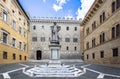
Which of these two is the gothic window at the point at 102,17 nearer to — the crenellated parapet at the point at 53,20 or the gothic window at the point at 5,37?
the gothic window at the point at 5,37

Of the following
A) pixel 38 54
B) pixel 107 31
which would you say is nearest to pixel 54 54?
pixel 107 31

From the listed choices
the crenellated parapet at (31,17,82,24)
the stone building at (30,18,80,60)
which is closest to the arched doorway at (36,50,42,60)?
the stone building at (30,18,80,60)

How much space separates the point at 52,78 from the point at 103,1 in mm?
18770

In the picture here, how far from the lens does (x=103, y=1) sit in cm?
2816

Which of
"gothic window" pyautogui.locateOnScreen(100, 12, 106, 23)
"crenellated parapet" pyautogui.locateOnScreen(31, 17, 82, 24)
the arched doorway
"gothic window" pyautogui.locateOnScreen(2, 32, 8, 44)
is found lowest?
the arched doorway

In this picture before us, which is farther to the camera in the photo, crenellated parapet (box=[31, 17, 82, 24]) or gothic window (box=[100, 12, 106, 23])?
crenellated parapet (box=[31, 17, 82, 24])

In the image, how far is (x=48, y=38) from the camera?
53.1 metres

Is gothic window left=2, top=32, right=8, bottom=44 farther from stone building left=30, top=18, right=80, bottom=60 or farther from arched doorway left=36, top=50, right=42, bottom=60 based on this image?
arched doorway left=36, top=50, right=42, bottom=60

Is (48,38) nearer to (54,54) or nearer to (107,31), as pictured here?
(107,31)

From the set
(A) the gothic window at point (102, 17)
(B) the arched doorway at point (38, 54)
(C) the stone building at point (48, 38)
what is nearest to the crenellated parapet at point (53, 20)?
(C) the stone building at point (48, 38)

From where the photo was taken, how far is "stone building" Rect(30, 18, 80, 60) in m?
52.6

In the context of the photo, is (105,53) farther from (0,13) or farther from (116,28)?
(0,13)

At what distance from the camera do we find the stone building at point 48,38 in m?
52.6

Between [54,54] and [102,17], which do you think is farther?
[102,17]
